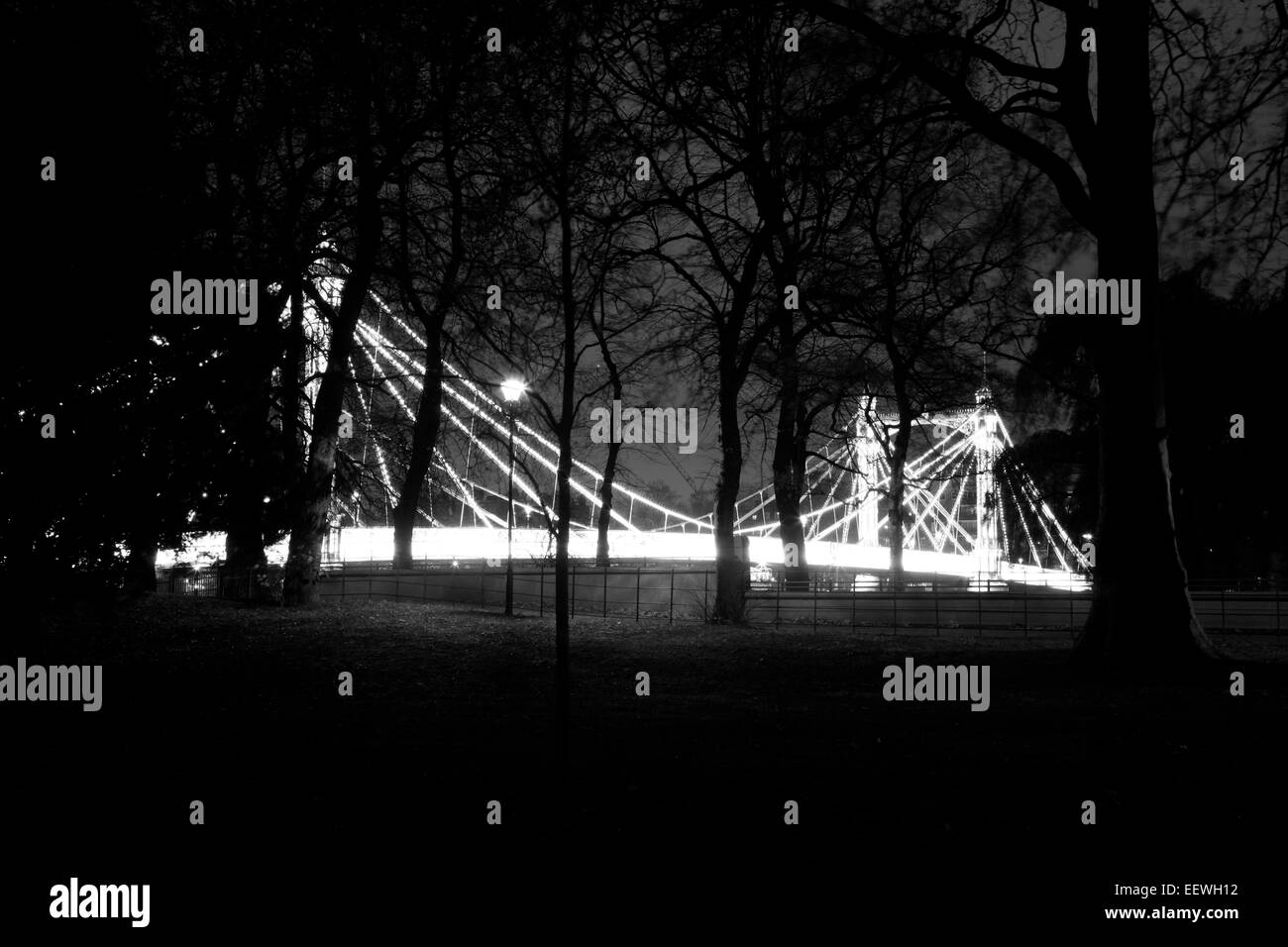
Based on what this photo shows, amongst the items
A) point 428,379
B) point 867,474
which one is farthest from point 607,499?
point 867,474

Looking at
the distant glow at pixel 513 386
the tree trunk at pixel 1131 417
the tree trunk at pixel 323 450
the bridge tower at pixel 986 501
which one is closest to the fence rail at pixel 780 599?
the tree trunk at pixel 323 450

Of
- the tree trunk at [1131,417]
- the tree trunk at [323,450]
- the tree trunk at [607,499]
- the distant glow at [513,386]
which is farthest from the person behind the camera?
the tree trunk at [607,499]

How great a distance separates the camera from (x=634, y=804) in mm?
5551

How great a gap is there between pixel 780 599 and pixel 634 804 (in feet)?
54.8

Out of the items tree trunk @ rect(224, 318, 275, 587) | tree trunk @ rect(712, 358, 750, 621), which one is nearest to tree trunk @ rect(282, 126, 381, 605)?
tree trunk @ rect(712, 358, 750, 621)

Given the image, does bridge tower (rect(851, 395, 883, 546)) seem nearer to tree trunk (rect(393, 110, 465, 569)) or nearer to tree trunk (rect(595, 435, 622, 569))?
tree trunk (rect(595, 435, 622, 569))

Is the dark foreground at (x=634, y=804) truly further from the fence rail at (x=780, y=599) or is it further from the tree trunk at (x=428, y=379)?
the fence rail at (x=780, y=599)

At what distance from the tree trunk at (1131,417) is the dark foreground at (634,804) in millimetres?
755

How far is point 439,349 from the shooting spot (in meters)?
19.2

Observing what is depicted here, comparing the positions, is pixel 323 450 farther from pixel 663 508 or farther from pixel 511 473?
pixel 663 508

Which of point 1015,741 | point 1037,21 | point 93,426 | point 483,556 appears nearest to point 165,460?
point 93,426

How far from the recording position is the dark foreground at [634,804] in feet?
14.0

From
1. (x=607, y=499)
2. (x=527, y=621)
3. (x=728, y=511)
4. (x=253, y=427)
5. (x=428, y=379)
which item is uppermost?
(x=428, y=379)
